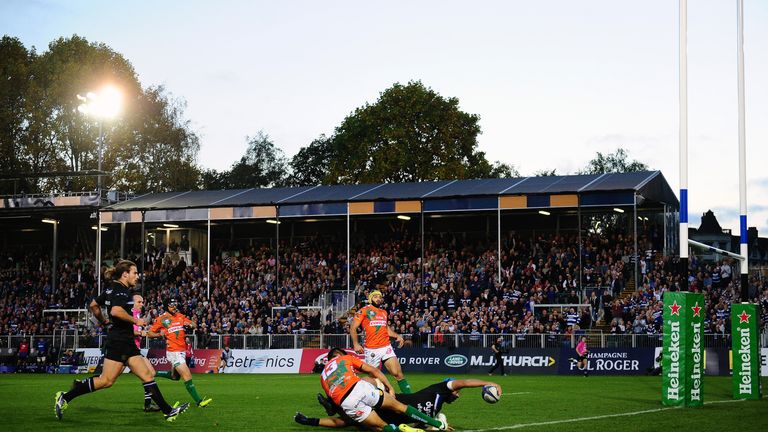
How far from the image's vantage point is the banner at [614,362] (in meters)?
37.8

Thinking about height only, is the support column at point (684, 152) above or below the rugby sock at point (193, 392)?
above

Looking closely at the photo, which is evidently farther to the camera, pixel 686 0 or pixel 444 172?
pixel 444 172

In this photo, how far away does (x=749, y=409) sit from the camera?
1875 centimetres

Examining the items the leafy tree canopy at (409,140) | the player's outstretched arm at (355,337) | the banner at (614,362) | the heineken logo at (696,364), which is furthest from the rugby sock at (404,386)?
the leafy tree canopy at (409,140)

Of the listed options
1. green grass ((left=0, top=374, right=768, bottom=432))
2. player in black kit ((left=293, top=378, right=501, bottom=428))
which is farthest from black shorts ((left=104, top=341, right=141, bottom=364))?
player in black kit ((left=293, top=378, right=501, bottom=428))

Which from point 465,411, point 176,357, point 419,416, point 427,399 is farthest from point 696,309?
point 176,357

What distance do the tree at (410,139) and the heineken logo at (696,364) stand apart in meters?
50.3

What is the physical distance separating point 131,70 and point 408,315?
42692mm

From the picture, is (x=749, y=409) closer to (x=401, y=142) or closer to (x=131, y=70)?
(x=401, y=142)

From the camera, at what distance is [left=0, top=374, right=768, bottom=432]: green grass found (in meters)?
15.6

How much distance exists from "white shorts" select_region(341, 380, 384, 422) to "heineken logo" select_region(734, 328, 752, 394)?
12.1m

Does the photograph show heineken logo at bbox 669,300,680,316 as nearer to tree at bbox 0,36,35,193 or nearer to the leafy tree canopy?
the leafy tree canopy

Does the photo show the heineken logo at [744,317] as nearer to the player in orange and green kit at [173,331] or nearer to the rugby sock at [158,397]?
the player in orange and green kit at [173,331]

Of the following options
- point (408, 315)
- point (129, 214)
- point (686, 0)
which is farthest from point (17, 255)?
point (686, 0)
